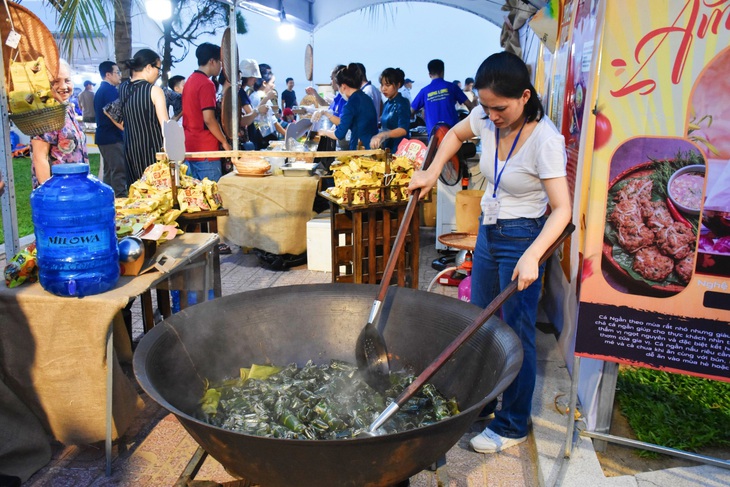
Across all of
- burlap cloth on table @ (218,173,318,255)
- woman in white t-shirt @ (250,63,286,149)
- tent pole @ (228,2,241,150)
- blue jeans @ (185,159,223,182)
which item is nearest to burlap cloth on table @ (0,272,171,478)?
burlap cloth on table @ (218,173,318,255)

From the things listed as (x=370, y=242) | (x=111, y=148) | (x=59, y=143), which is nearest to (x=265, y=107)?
(x=111, y=148)

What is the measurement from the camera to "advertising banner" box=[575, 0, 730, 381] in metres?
2.28

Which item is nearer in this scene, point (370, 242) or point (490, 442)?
point (490, 442)

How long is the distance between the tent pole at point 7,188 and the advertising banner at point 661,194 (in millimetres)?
3041

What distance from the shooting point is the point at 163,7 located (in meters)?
8.53

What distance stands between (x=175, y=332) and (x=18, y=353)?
1.02 m

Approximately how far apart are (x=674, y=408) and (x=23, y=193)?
1129 cm

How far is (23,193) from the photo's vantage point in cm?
1080

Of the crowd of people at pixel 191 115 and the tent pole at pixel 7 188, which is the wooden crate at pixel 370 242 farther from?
the tent pole at pixel 7 188

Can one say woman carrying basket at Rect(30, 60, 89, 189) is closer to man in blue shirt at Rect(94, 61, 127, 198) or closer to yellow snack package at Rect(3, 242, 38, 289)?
yellow snack package at Rect(3, 242, 38, 289)

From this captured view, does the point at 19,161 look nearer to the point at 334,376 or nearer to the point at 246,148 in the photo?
the point at 246,148

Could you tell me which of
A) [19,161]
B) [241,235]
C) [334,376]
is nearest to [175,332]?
[334,376]

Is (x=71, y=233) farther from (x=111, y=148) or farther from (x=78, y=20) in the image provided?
(x=111, y=148)

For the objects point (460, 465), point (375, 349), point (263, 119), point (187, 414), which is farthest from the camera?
point (263, 119)
